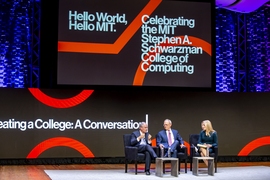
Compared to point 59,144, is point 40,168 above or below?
below

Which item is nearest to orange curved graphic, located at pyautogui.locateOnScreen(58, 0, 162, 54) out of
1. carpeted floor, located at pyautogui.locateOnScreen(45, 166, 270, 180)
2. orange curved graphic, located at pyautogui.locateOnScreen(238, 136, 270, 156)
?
carpeted floor, located at pyautogui.locateOnScreen(45, 166, 270, 180)

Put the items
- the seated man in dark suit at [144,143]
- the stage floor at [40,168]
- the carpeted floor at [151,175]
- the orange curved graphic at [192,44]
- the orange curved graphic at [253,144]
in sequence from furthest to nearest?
the orange curved graphic at [253,144]
the orange curved graphic at [192,44]
the seated man in dark suit at [144,143]
the stage floor at [40,168]
the carpeted floor at [151,175]

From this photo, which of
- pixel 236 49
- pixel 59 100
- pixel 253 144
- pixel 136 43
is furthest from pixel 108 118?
pixel 236 49

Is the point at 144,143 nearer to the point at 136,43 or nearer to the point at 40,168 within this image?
the point at 40,168

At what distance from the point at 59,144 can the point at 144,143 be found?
2327mm

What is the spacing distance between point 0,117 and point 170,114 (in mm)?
3662

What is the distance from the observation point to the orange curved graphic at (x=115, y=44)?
10508 mm

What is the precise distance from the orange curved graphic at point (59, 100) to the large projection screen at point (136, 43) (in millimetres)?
297

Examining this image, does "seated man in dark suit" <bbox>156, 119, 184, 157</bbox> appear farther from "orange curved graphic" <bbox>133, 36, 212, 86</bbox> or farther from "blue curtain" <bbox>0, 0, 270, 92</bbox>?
"blue curtain" <bbox>0, 0, 270, 92</bbox>

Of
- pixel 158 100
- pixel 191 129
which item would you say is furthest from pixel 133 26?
pixel 191 129

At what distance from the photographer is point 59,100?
10.6m

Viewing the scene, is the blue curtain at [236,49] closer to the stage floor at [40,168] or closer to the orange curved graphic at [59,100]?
the orange curved graphic at [59,100]

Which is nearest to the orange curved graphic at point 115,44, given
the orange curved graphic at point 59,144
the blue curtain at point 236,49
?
the blue curtain at point 236,49

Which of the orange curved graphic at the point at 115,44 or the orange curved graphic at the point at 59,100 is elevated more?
the orange curved graphic at the point at 115,44
